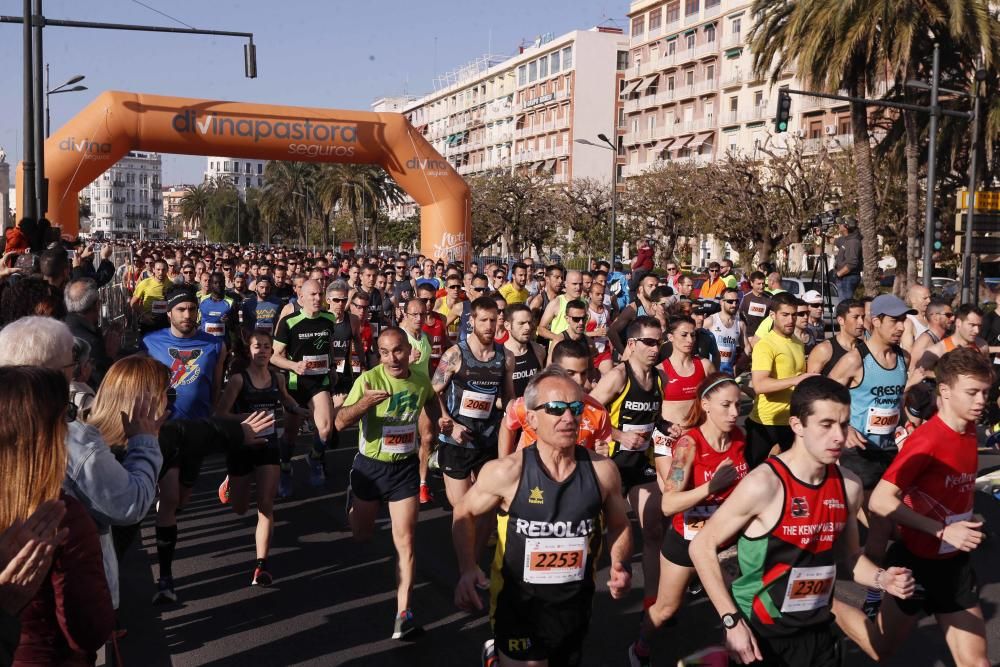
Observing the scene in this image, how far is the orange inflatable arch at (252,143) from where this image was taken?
66.5ft

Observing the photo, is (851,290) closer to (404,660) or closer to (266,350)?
(266,350)

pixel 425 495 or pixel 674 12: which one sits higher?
pixel 674 12

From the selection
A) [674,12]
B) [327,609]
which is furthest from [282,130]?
[674,12]

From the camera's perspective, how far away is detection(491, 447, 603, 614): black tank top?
12.6 ft

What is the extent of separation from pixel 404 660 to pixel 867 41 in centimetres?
1951

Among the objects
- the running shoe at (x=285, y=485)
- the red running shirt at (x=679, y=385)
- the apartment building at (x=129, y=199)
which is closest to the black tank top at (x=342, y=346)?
the running shoe at (x=285, y=485)

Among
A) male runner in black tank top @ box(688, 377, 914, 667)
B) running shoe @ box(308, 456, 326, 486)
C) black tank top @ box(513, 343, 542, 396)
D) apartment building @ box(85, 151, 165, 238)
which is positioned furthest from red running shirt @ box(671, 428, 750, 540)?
apartment building @ box(85, 151, 165, 238)

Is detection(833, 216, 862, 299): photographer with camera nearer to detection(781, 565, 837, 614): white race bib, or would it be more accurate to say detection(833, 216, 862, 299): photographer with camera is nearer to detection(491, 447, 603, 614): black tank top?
detection(781, 565, 837, 614): white race bib

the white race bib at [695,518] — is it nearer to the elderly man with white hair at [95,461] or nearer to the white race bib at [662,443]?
the white race bib at [662,443]

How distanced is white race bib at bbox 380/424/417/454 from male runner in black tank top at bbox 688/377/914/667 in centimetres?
251

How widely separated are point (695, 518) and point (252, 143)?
18.8 m

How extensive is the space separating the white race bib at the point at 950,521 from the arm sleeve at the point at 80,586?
11.0ft

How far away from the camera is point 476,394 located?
23.2 feet

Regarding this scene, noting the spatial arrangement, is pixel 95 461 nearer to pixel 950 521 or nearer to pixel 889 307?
pixel 950 521
